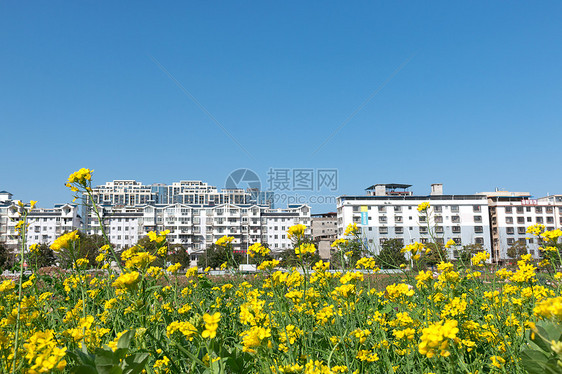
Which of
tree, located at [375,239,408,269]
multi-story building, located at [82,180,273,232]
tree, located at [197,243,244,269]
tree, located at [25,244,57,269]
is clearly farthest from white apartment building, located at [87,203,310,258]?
tree, located at [375,239,408,269]

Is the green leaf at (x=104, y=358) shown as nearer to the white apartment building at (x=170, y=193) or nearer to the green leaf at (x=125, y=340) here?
the green leaf at (x=125, y=340)

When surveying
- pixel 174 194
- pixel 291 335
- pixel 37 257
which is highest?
pixel 174 194

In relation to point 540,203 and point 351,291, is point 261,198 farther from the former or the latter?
point 351,291

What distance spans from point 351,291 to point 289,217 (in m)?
64.8

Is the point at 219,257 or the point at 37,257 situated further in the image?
the point at 219,257

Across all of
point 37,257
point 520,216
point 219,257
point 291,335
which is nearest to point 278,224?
point 520,216

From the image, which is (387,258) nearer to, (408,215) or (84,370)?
(84,370)

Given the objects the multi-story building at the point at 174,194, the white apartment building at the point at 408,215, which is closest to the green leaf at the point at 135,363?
the white apartment building at the point at 408,215

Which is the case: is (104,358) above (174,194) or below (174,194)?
below

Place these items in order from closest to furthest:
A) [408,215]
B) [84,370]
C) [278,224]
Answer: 1. [84,370]
2. [408,215]
3. [278,224]

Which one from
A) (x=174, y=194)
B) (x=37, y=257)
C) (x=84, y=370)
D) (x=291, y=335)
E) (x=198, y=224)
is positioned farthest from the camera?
(x=174, y=194)

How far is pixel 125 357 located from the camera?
2.94ft

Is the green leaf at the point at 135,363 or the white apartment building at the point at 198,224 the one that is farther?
the white apartment building at the point at 198,224

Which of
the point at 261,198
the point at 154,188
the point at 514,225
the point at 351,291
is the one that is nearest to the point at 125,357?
the point at 351,291
